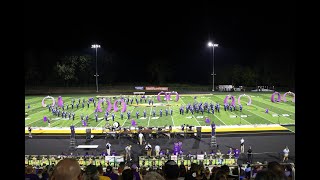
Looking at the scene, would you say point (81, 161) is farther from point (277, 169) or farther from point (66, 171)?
point (66, 171)

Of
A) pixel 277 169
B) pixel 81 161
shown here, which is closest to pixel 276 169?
pixel 277 169

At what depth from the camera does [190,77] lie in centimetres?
8456

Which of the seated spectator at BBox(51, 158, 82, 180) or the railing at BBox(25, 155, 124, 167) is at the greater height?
the seated spectator at BBox(51, 158, 82, 180)

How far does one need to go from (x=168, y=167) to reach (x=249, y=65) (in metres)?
73.6

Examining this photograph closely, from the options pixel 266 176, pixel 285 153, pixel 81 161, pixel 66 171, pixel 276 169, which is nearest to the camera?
pixel 66 171

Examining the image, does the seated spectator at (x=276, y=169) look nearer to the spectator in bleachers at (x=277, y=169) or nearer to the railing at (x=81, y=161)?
the spectator in bleachers at (x=277, y=169)

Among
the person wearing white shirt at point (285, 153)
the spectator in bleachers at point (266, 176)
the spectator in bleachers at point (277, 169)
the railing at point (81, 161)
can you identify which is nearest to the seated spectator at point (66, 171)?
the spectator in bleachers at point (266, 176)

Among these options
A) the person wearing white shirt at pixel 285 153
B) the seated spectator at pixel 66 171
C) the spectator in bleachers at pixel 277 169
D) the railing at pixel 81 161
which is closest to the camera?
the seated spectator at pixel 66 171

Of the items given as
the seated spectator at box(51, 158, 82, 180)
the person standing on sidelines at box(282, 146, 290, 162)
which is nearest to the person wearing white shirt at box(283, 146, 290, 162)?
the person standing on sidelines at box(282, 146, 290, 162)

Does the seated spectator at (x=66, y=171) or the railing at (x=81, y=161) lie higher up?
the seated spectator at (x=66, y=171)

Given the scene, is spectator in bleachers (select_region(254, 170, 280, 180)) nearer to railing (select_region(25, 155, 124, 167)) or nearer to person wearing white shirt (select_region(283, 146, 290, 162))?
railing (select_region(25, 155, 124, 167))

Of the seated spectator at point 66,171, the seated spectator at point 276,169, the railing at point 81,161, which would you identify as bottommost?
the railing at point 81,161

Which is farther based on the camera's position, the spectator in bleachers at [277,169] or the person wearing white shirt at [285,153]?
the person wearing white shirt at [285,153]

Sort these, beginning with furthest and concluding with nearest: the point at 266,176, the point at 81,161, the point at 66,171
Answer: the point at 81,161 < the point at 266,176 < the point at 66,171
